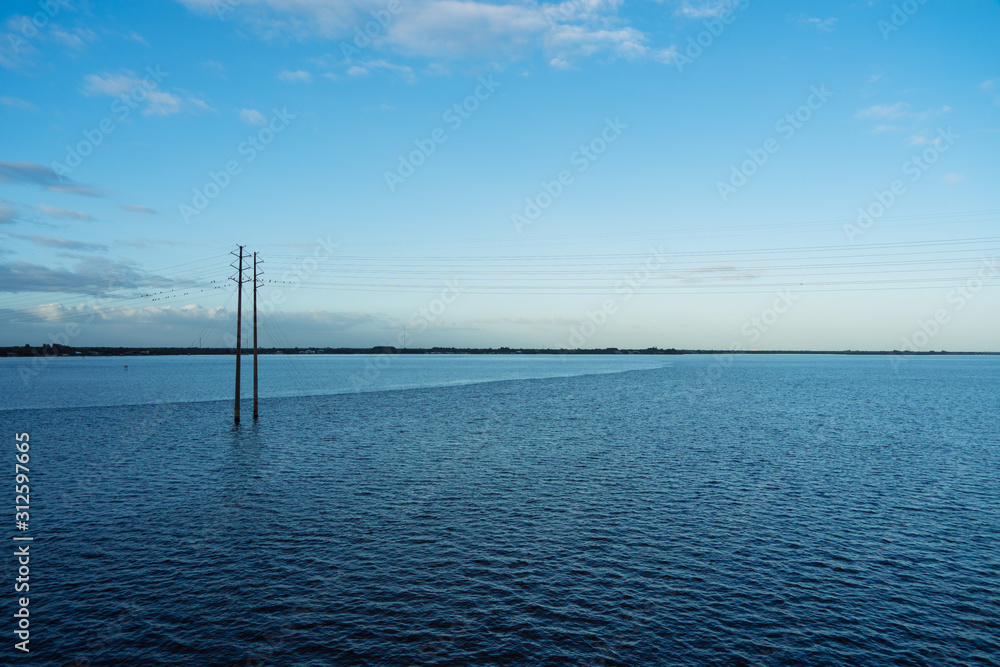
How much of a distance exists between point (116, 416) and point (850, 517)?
84.4 m

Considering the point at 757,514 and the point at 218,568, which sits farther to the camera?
the point at 757,514

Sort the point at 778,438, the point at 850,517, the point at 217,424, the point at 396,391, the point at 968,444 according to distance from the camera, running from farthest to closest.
→ the point at 396,391 < the point at 217,424 < the point at 778,438 < the point at 968,444 < the point at 850,517

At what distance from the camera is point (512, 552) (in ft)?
85.6

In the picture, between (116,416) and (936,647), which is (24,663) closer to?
(936,647)

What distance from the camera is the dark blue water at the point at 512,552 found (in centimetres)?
1842

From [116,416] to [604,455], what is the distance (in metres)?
66.7

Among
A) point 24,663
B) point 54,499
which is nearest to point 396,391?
point 54,499

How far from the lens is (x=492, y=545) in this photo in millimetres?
26969

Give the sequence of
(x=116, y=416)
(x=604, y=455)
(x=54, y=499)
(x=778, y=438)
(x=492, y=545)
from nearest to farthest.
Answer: (x=492, y=545) < (x=54, y=499) < (x=604, y=455) < (x=778, y=438) < (x=116, y=416)

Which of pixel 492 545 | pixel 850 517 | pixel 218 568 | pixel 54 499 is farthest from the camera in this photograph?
pixel 54 499

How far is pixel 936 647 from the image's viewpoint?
18.3 meters

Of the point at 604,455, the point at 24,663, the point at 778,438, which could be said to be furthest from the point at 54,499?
the point at 778,438

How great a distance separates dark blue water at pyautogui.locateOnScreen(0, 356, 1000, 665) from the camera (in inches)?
725

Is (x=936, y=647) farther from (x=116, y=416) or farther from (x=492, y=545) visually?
(x=116, y=416)
